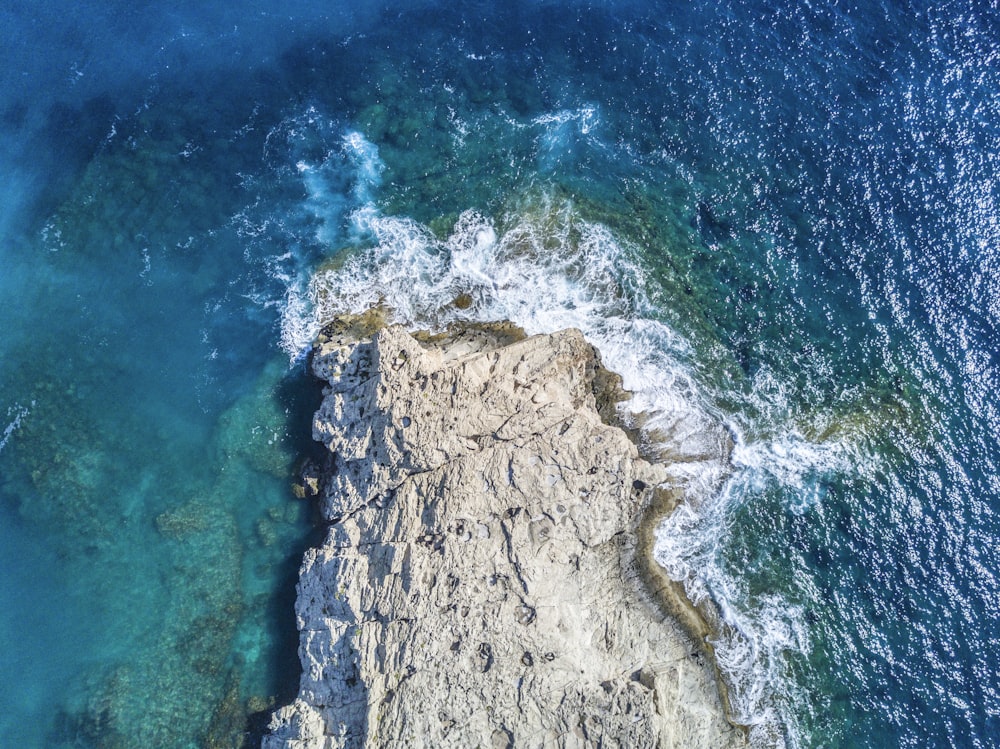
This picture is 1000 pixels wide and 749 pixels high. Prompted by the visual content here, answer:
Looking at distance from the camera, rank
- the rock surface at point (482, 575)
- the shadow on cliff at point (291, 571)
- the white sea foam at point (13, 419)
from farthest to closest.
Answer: the white sea foam at point (13, 419) → the shadow on cliff at point (291, 571) → the rock surface at point (482, 575)

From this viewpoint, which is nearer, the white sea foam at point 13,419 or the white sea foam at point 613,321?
the white sea foam at point 613,321

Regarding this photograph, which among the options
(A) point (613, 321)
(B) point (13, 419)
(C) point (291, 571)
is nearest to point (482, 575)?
(C) point (291, 571)

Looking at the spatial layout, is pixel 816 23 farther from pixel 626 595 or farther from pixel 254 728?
pixel 254 728

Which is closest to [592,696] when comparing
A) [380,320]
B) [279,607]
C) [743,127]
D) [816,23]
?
[279,607]

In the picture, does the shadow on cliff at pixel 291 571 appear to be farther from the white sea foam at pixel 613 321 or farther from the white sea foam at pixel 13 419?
the white sea foam at pixel 13 419

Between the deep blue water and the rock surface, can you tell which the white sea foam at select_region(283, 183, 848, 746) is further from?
the rock surface

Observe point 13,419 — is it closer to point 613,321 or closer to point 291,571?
point 291,571

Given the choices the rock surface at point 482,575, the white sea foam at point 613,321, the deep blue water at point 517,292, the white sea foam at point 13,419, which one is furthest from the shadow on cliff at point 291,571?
the white sea foam at point 13,419

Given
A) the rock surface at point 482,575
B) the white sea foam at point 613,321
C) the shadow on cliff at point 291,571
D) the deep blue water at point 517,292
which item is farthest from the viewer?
the white sea foam at point 613,321
